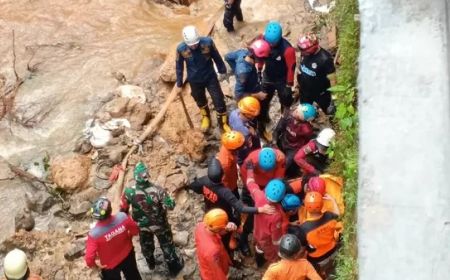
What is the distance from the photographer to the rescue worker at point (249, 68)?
8.51m

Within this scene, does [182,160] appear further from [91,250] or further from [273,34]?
[91,250]

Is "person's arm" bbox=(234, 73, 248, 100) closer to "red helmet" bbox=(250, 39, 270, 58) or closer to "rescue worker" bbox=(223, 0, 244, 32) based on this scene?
"red helmet" bbox=(250, 39, 270, 58)

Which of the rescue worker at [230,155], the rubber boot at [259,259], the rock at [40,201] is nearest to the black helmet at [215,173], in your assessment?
the rescue worker at [230,155]

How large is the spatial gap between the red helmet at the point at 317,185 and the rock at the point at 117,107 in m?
4.13

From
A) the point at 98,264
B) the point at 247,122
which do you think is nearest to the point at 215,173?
the point at 247,122

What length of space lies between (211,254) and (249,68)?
9.52 ft

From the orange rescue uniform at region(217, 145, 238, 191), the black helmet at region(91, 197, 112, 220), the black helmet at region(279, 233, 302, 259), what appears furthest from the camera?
the orange rescue uniform at region(217, 145, 238, 191)

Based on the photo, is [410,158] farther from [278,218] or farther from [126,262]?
[126,262]

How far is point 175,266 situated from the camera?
26.2 ft

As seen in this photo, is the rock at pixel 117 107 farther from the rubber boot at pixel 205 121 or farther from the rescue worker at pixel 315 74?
the rescue worker at pixel 315 74

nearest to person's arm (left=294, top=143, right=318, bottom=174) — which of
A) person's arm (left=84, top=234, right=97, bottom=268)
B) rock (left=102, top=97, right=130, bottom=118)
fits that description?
person's arm (left=84, top=234, right=97, bottom=268)

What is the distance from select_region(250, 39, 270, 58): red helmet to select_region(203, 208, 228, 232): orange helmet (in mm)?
2644

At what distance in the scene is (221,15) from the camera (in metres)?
11.3

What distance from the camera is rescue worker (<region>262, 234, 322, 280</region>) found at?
6008mm
